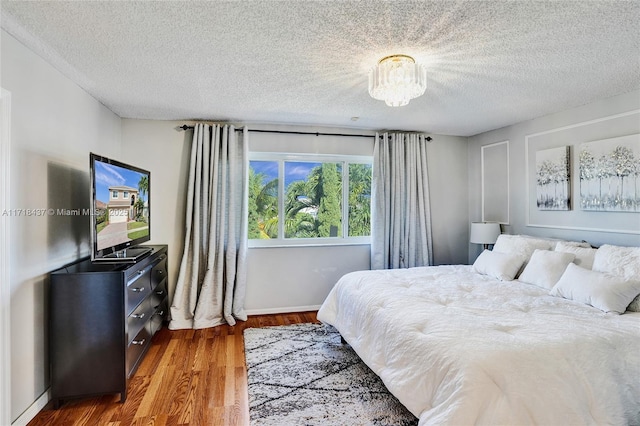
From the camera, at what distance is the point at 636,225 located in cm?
284

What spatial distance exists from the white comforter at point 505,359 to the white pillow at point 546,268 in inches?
14.0

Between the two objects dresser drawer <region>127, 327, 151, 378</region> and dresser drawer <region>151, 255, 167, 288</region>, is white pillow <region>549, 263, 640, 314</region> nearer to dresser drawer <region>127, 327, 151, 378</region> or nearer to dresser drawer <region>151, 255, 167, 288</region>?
dresser drawer <region>127, 327, 151, 378</region>

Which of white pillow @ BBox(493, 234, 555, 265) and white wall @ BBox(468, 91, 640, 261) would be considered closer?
white wall @ BBox(468, 91, 640, 261)

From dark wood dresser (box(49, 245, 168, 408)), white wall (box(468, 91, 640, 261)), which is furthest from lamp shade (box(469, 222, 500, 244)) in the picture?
dark wood dresser (box(49, 245, 168, 408))

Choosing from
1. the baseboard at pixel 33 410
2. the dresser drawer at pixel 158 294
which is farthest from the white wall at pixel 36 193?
the dresser drawer at pixel 158 294

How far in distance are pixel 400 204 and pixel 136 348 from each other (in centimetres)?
329

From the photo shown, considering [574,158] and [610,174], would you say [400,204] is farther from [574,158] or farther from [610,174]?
[610,174]

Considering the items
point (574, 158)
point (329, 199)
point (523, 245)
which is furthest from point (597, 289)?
point (329, 199)

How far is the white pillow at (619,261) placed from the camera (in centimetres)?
237

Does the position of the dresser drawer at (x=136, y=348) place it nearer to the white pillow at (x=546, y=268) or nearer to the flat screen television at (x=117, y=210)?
the flat screen television at (x=117, y=210)

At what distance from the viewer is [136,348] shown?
8.34ft

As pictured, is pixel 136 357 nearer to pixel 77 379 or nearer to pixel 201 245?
pixel 77 379

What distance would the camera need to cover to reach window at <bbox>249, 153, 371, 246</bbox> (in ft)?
13.8

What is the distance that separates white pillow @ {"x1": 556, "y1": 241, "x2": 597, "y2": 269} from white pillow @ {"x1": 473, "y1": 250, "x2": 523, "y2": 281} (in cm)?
39
